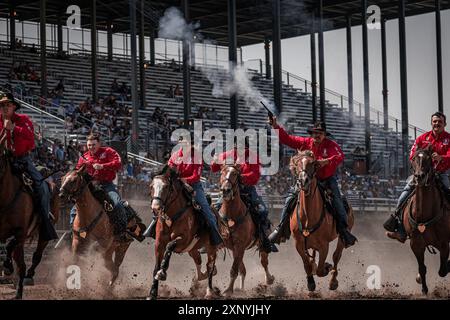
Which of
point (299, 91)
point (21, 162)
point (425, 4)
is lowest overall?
point (21, 162)

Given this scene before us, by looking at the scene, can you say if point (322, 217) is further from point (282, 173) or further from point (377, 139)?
point (377, 139)

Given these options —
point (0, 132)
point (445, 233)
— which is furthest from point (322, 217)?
point (0, 132)

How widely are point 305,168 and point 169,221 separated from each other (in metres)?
2.34

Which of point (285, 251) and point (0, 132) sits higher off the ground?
point (0, 132)

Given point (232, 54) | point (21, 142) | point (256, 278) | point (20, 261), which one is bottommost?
point (256, 278)

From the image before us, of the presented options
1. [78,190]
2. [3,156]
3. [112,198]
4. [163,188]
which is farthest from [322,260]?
[3,156]

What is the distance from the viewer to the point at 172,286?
74.1 ft

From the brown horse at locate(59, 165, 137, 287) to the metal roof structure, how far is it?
2633 centimetres

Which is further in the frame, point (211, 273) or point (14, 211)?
point (211, 273)

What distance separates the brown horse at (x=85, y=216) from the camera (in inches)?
763

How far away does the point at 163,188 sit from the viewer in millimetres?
17844

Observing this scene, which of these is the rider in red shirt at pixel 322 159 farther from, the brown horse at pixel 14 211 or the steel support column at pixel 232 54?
the steel support column at pixel 232 54

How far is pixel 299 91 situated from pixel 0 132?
39.6 metres

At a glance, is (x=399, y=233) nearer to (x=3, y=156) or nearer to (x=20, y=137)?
(x=20, y=137)
